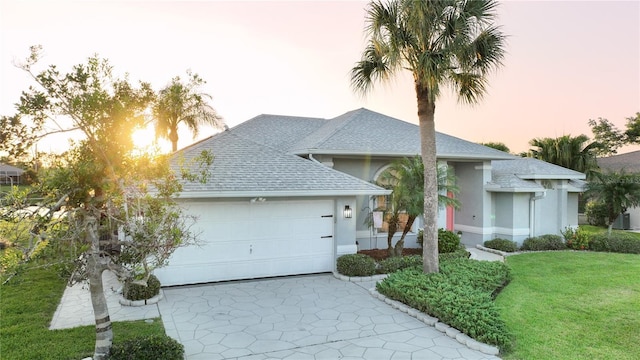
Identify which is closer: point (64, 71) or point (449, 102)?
point (64, 71)

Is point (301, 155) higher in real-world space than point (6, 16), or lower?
lower

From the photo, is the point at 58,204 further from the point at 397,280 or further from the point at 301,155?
the point at 301,155

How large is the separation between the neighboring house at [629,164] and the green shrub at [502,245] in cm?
1525

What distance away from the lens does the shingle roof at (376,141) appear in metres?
13.6

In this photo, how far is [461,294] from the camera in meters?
7.91

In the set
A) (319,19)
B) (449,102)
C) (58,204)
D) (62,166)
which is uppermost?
(319,19)

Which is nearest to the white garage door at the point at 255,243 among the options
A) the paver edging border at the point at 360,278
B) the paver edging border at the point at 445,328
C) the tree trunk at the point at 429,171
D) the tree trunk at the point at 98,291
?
the paver edging border at the point at 360,278

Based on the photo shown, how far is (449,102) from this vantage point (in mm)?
10008

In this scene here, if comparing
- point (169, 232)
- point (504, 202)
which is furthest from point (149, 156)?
point (504, 202)

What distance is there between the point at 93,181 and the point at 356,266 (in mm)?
7689

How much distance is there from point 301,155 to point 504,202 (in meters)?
9.91

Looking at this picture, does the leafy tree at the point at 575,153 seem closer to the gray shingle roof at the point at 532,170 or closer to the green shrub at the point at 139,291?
the gray shingle roof at the point at 532,170

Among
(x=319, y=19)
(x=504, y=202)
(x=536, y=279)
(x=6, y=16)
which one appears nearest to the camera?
(x=6, y=16)

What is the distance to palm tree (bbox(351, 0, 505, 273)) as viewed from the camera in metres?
8.77
